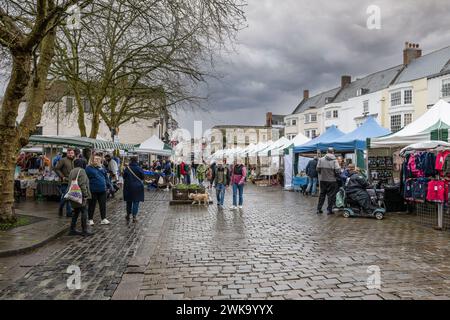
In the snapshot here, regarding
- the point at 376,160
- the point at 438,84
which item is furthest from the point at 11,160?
the point at 438,84

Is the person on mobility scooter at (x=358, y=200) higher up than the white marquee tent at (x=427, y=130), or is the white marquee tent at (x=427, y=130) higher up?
the white marquee tent at (x=427, y=130)

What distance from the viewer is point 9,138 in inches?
328

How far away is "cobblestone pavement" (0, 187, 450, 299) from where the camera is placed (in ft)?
14.8

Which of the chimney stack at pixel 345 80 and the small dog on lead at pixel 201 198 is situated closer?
the small dog on lead at pixel 201 198

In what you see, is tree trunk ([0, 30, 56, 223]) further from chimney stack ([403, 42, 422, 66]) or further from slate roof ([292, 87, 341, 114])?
slate roof ([292, 87, 341, 114])

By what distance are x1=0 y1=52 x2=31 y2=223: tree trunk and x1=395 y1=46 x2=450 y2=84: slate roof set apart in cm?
3813

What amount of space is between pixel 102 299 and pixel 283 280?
228cm

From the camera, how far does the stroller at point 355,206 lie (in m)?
10.7

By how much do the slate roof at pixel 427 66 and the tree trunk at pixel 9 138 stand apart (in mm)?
38135

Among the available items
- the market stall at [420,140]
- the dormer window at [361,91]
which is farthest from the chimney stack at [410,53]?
the market stall at [420,140]

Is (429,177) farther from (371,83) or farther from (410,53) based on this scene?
(371,83)

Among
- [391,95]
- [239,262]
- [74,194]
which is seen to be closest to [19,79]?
[74,194]

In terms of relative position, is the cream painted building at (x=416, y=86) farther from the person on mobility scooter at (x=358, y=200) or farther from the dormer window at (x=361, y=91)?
the person on mobility scooter at (x=358, y=200)

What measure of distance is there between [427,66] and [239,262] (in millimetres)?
41770
